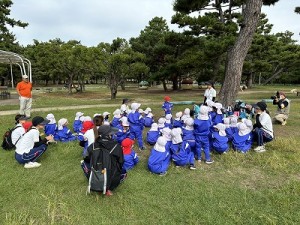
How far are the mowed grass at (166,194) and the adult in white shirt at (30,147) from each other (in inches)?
7.4

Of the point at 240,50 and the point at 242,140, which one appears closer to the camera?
the point at 242,140

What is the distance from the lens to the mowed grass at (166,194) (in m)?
2.90

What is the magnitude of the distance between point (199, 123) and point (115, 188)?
2.05m

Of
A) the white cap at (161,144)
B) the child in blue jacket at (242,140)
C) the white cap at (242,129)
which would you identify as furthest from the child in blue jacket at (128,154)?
the white cap at (242,129)

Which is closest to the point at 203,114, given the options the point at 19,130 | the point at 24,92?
the point at 19,130

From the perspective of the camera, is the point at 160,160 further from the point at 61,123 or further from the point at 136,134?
the point at 61,123

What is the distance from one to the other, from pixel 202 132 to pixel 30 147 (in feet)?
10.9

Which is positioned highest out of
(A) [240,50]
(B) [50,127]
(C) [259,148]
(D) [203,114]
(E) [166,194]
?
(A) [240,50]

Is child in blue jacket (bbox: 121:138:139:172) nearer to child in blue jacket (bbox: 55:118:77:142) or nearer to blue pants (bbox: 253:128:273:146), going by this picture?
child in blue jacket (bbox: 55:118:77:142)

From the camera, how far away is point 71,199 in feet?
10.9

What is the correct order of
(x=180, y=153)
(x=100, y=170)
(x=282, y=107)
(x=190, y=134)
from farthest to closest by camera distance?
(x=282, y=107) → (x=190, y=134) → (x=180, y=153) → (x=100, y=170)

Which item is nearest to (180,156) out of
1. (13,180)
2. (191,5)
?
(13,180)

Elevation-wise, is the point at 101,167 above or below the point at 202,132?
below

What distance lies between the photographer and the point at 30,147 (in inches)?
174
